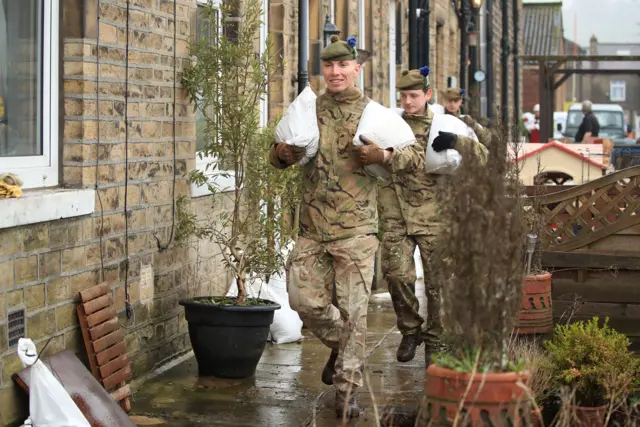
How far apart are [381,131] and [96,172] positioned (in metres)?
1.68

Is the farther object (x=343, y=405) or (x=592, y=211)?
(x=592, y=211)

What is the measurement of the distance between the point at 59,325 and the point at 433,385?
8.96 feet

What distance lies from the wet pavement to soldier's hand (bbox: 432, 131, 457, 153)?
1540mm

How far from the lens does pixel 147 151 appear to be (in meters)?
7.93

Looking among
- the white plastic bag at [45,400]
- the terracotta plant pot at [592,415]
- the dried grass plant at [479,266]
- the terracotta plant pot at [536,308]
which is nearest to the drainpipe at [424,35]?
the terracotta plant pot at [536,308]

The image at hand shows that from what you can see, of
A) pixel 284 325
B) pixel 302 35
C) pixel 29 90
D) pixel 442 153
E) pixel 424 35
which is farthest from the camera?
pixel 424 35

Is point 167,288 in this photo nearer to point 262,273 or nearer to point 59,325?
point 262,273

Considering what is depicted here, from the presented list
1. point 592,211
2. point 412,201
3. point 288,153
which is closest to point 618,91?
point 592,211

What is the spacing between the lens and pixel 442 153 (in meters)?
8.14

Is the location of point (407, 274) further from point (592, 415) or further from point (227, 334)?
point (592, 415)

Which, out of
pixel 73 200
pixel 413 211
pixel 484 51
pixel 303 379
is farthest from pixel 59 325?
pixel 484 51

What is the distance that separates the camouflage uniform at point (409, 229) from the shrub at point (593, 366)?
183 centimetres

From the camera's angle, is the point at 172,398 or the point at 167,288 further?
the point at 167,288

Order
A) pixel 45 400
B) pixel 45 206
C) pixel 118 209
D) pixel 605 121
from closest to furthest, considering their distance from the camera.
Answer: pixel 45 400 → pixel 45 206 → pixel 118 209 → pixel 605 121
